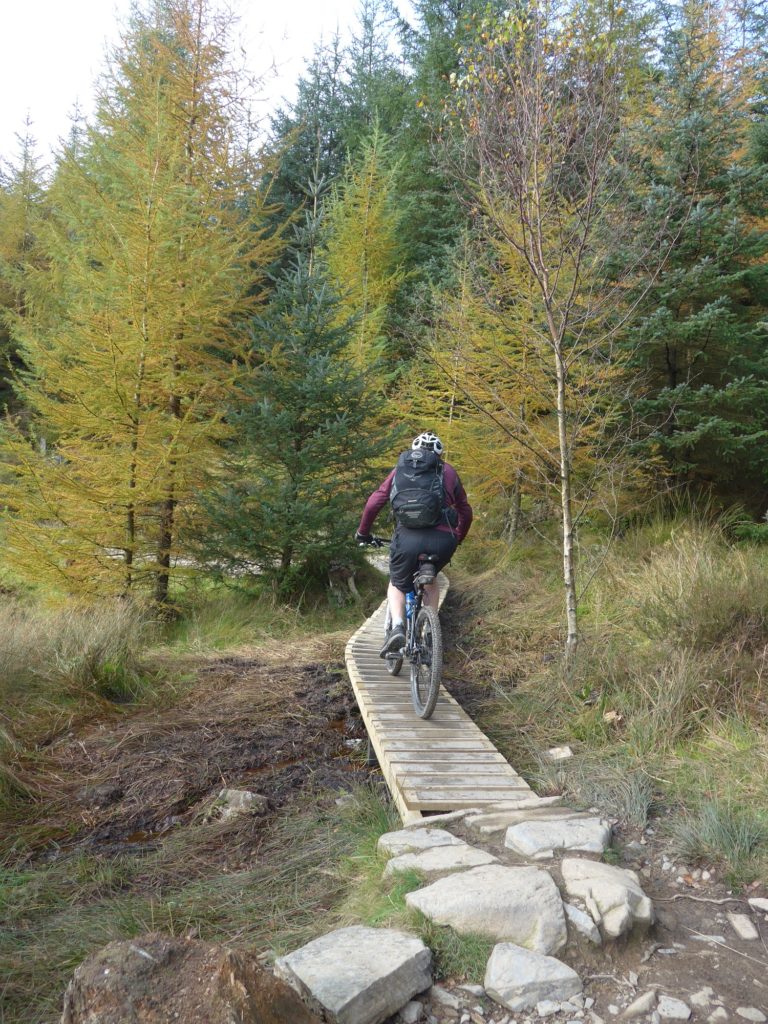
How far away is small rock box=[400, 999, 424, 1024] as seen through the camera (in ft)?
6.68

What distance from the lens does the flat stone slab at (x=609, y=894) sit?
2.31 metres

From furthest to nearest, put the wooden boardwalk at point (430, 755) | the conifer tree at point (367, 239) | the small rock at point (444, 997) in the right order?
the conifer tree at point (367, 239) < the wooden boardwalk at point (430, 755) < the small rock at point (444, 997)

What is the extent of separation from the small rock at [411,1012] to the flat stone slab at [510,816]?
1.07 metres

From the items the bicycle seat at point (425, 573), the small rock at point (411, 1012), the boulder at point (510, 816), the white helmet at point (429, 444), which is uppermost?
the white helmet at point (429, 444)

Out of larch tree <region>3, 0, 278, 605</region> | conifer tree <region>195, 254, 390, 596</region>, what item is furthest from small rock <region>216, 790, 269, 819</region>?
larch tree <region>3, 0, 278, 605</region>

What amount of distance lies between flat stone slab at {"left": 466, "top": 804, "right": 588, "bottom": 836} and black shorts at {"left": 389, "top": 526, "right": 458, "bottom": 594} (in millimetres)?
2106

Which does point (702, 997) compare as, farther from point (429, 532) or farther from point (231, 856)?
point (429, 532)

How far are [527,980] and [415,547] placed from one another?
10.7 ft

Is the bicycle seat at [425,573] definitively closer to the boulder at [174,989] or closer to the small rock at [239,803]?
the small rock at [239,803]

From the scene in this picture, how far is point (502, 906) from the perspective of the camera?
2.37 metres

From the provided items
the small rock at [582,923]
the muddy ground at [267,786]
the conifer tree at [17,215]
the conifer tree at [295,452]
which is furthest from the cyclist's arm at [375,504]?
the conifer tree at [17,215]

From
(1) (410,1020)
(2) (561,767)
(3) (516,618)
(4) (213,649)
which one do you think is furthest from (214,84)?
(1) (410,1020)

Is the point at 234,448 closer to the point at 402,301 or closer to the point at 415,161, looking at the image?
the point at 402,301

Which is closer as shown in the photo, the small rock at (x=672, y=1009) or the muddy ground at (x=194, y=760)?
the small rock at (x=672, y=1009)
